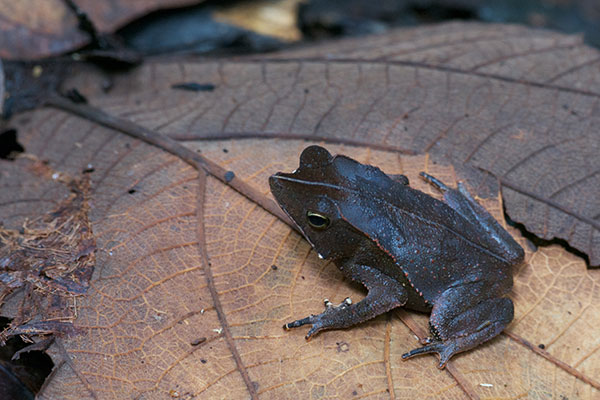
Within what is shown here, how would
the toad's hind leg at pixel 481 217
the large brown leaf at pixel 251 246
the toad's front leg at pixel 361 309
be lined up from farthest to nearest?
the toad's hind leg at pixel 481 217 < the toad's front leg at pixel 361 309 < the large brown leaf at pixel 251 246

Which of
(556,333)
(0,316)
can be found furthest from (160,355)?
(556,333)

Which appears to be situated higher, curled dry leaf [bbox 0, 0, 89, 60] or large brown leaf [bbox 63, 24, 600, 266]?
curled dry leaf [bbox 0, 0, 89, 60]

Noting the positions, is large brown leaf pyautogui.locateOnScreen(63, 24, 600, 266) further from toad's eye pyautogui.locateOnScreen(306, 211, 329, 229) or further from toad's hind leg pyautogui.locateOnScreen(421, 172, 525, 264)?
toad's eye pyautogui.locateOnScreen(306, 211, 329, 229)

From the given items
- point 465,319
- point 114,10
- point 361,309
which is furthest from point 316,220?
point 114,10

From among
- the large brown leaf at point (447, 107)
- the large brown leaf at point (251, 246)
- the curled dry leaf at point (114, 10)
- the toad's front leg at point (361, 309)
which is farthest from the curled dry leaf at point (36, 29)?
the toad's front leg at point (361, 309)

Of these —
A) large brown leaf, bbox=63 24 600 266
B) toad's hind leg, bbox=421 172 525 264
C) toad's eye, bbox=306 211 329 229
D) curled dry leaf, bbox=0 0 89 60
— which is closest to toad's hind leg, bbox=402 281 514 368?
toad's hind leg, bbox=421 172 525 264

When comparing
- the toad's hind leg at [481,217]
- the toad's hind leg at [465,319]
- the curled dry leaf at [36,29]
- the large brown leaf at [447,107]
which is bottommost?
the toad's hind leg at [465,319]

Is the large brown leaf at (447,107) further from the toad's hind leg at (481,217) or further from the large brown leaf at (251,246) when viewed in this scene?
the toad's hind leg at (481,217)
